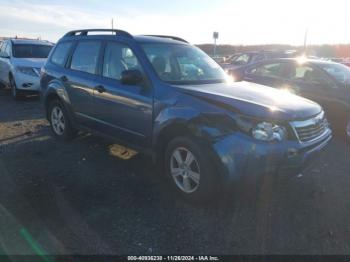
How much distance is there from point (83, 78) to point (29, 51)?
6876 millimetres

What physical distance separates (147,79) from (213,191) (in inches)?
62.8

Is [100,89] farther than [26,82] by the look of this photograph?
No

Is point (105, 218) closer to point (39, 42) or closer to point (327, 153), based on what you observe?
point (327, 153)

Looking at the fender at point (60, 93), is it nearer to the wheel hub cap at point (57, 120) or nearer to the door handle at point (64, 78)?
the door handle at point (64, 78)

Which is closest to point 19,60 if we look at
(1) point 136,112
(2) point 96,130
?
(2) point 96,130

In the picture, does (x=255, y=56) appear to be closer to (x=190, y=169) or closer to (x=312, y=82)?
(x=312, y=82)

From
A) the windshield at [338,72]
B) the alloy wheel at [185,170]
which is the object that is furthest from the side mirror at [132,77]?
the windshield at [338,72]

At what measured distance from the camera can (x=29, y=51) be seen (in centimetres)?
1103

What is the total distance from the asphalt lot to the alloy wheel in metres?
0.22

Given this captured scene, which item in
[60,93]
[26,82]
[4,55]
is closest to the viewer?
[60,93]

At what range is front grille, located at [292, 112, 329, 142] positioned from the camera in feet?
11.8

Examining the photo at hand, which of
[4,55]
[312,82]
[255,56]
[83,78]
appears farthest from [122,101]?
[255,56]

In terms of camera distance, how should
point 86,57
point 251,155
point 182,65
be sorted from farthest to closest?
point 86,57 < point 182,65 < point 251,155

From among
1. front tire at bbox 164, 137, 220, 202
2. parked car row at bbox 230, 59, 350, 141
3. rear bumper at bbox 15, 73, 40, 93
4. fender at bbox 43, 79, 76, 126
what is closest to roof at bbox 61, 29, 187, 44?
fender at bbox 43, 79, 76, 126
